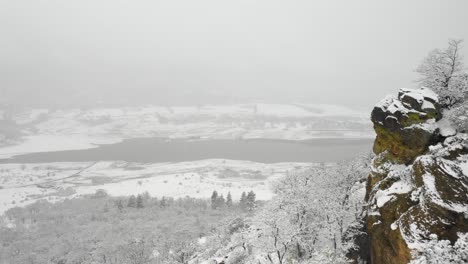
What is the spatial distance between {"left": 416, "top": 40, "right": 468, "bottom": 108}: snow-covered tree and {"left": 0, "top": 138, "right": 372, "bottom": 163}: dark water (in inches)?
4396

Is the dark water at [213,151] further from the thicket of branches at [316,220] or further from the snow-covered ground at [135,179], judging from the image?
the thicket of branches at [316,220]

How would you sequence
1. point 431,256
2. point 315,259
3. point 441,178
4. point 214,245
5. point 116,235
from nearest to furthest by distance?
point 431,256 < point 441,178 < point 315,259 < point 214,245 < point 116,235

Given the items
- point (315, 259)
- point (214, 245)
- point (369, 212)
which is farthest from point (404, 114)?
point (214, 245)

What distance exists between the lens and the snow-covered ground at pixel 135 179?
100938 millimetres

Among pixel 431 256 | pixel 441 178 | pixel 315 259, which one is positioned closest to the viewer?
pixel 431 256

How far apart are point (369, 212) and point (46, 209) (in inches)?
3433

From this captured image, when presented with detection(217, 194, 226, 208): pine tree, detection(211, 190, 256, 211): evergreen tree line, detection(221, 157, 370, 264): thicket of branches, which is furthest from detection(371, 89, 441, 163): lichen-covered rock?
detection(217, 194, 226, 208): pine tree

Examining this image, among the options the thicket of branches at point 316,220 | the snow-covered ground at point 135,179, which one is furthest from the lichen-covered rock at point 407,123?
the snow-covered ground at point 135,179

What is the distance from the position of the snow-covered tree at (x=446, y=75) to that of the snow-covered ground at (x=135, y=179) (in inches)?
2776

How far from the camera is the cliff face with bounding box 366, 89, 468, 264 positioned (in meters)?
16.1

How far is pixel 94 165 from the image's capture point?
13650 cm

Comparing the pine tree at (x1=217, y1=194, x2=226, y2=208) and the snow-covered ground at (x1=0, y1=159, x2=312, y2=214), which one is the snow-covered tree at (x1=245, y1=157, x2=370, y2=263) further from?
the snow-covered ground at (x1=0, y1=159, x2=312, y2=214)

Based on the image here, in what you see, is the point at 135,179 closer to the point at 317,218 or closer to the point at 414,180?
the point at 317,218

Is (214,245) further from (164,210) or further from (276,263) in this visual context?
(164,210)
